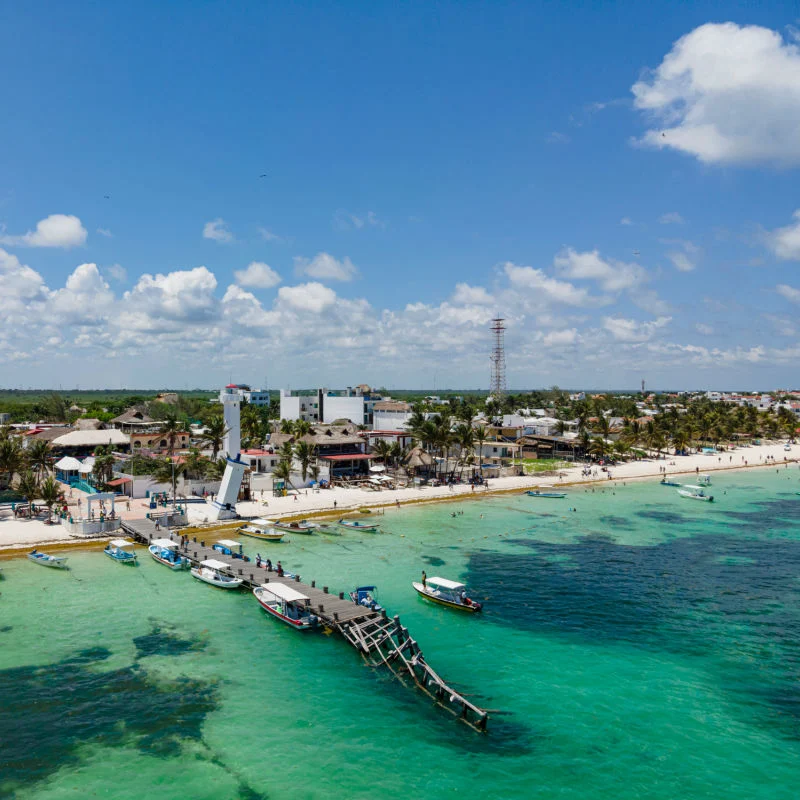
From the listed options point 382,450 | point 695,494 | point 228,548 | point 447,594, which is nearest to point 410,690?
point 447,594

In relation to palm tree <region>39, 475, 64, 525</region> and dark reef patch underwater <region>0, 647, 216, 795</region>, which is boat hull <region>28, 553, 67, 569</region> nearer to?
palm tree <region>39, 475, 64, 525</region>

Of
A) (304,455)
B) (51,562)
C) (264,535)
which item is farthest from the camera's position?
(304,455)

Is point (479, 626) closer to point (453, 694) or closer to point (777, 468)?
point (453, 694)

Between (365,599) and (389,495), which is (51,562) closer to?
(365,599)

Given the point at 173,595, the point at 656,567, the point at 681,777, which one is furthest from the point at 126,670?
the point at 656,567

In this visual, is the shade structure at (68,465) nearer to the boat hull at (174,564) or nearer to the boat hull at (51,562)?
the boat hull at (51,562)

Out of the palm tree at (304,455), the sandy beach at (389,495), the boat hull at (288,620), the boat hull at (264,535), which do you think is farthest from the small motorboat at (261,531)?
the boat hull at (288,620)

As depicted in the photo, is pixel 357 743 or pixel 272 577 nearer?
pixel 357 743
